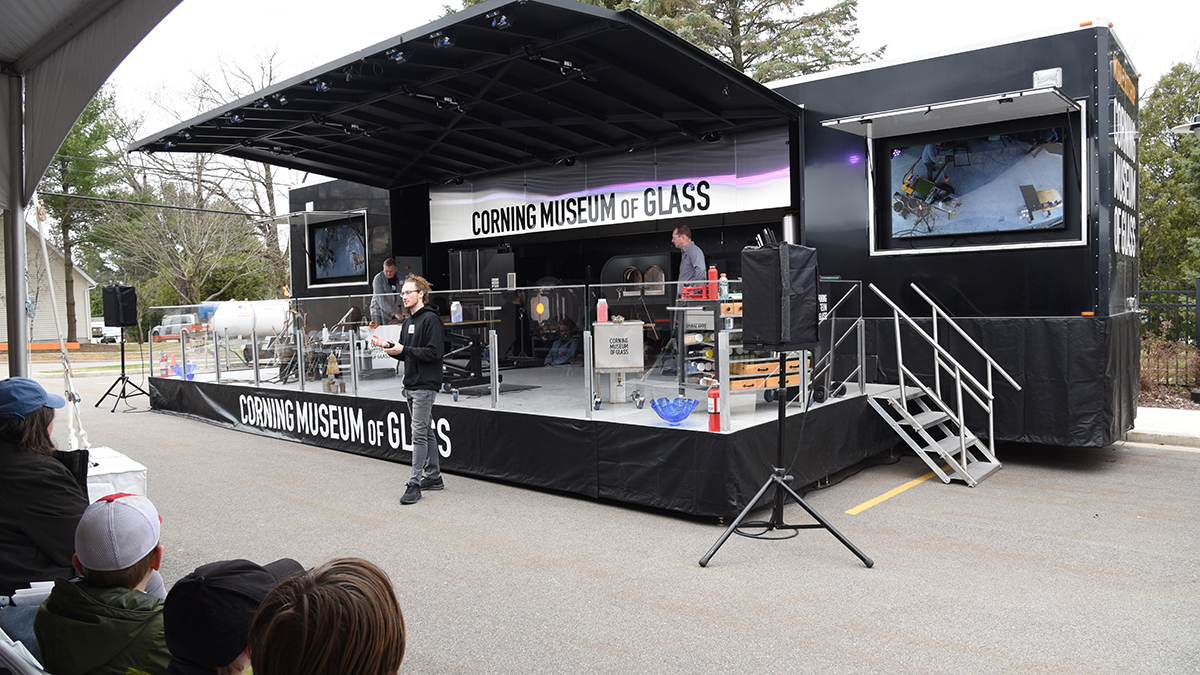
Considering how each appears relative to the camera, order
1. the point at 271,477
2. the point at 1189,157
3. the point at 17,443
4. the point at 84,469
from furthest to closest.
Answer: the point at 1189,157
the point at 271,477
the point at 84,469
the point at 17,443

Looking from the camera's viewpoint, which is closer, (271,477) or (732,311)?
(732,311)

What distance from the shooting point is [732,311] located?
7020 millimetres

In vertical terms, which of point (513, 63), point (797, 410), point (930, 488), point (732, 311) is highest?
point (513, 63)

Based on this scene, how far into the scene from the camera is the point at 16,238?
16.8ft

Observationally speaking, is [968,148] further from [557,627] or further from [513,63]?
[557,627]

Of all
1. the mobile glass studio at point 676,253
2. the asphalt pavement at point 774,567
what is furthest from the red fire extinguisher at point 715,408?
the asphalt pavement at point 774,567

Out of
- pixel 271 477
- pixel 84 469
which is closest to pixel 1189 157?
pixel 271 477

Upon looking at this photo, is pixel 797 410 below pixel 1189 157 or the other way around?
below

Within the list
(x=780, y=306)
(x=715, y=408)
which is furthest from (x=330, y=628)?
(x=715, y=408)

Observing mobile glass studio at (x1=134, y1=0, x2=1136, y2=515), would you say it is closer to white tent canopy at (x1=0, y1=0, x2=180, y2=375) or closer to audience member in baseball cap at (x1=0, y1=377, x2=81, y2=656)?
white tent canopy at (x1=0, y1=0, x2=180, y2=375)

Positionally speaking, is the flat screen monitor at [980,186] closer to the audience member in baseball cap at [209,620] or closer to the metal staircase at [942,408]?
the metal staircase at [942,408]

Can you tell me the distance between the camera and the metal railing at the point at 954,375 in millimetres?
8148

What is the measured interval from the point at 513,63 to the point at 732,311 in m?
4.06

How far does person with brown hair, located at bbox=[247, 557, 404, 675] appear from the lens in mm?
1461
